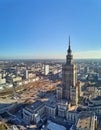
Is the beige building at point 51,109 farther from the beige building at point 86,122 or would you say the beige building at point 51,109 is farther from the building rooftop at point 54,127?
the beige building at point 86,122

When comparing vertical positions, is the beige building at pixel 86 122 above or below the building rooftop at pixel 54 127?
above

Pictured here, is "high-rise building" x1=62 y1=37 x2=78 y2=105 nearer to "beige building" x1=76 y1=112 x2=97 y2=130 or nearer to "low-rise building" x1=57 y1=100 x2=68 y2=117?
"low-rise building" x1=57 y1=100 x2=68 y2=117

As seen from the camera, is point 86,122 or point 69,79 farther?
point 69,79

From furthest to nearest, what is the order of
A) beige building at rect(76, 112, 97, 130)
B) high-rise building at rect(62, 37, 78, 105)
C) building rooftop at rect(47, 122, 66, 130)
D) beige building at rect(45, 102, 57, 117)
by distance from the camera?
high-rise building at rect(62, 37, 78, 105) → beige building at rect(45, 102, 57, 117) → building rooftop at rect(47, 122, 66, 130) → beige building at rect(76, 112, 97, 130)

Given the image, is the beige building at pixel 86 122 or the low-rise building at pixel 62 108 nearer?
the beige building at pixel 86 122

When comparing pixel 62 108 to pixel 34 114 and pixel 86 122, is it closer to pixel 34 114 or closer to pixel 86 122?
pixel 34 114

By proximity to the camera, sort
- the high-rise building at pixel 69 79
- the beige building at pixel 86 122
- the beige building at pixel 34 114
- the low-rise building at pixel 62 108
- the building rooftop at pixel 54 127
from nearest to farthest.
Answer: the beige building at pixel 86 122, the building rooftop at pixel 54 127, the beige building at pixel 34 114, the low-rise building at pixel 62 108, the high-rise building at pixel 69 79

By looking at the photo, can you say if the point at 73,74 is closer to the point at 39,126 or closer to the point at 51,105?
the point at 51,105

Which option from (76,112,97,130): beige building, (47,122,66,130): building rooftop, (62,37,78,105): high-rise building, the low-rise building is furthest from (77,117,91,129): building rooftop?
(62,37,78,105): high-rise building

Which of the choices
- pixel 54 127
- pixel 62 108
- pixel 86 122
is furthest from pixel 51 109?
pixel 86 122

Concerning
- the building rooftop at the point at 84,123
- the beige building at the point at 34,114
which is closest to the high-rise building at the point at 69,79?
the beige building at the point at 34,114

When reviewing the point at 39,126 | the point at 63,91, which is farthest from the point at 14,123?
the point at 63,91
